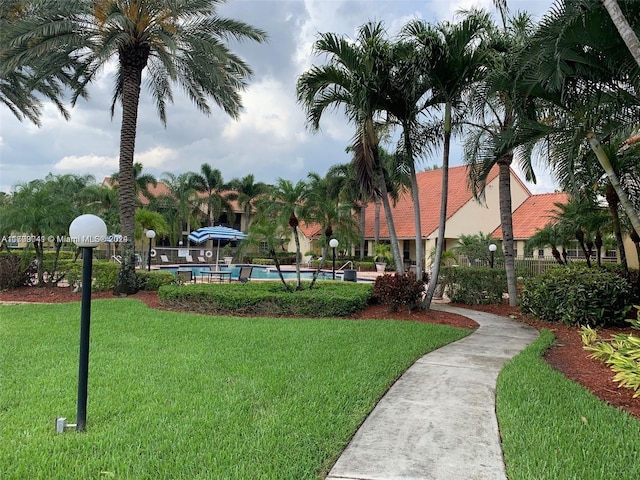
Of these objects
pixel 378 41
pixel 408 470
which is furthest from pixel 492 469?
pixel 378 41

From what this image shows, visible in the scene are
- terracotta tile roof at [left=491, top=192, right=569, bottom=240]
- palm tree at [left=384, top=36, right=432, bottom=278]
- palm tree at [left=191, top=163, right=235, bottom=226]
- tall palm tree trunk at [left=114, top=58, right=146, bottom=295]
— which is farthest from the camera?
palm tree at [left=191, top=163, right=235, bottom=226]

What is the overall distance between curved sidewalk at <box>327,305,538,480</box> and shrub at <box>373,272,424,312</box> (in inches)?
152

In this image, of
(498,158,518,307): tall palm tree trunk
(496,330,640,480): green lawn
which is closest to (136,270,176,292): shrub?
(498,158,518,307): tall palm tree trunk

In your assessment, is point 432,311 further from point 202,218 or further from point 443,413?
point 202,218

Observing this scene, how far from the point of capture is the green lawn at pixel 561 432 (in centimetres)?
301

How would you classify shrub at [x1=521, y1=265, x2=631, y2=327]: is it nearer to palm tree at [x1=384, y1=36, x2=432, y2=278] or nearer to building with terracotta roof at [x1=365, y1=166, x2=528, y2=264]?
palm tree at [x1=384, y1=36, x2=432, y2=278]

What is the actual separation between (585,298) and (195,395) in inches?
313

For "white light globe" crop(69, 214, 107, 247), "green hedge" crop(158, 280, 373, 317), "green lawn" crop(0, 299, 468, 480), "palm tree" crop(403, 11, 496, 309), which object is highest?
"palm tree" crop(403, 11, 496, 309)

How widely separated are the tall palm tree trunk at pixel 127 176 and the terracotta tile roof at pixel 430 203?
63.0 feet

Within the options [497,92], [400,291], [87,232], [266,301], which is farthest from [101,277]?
[497,92]

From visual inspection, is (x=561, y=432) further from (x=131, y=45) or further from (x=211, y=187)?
(x=211, y=187)

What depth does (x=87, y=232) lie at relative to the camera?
3699mm

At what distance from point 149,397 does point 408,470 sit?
2.72m

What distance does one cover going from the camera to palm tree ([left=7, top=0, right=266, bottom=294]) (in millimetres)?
11547
